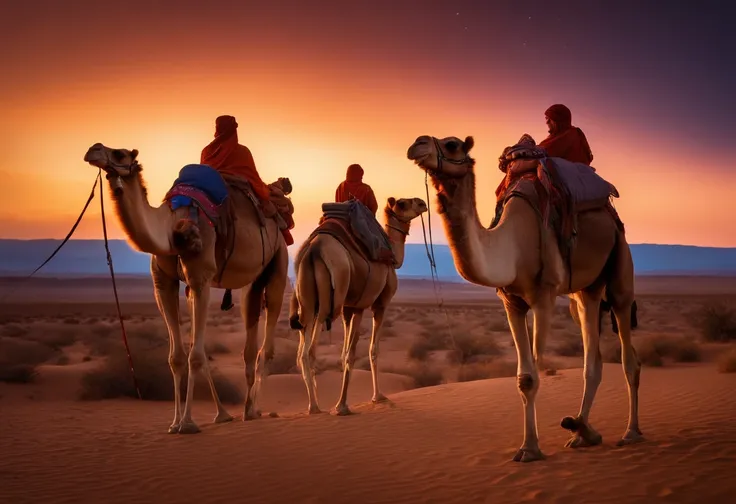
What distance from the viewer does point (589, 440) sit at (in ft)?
26.5

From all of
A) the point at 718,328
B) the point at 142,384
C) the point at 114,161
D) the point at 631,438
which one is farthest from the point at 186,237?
the point at 718,328

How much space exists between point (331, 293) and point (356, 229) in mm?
1441

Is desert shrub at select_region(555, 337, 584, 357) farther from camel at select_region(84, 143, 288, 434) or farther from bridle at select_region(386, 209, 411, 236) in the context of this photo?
camel at select_region(84, 143, 288, 434)

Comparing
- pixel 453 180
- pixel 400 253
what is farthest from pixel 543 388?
pixel 453 180

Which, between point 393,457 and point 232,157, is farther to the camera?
point 232,157

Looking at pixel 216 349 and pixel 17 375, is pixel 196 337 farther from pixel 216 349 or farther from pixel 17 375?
pixel 216 349

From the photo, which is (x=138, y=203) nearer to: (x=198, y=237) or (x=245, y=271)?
(x=198, y=237)

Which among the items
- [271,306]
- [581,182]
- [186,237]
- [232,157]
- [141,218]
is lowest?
[271,306]

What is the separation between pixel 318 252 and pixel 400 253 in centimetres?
274

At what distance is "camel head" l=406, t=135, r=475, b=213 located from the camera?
627cm

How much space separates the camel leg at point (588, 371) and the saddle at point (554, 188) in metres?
0.97

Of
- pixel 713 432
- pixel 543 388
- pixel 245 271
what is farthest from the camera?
pixel 543 388

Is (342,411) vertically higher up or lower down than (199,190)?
lower down

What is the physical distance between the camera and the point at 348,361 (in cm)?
1203
